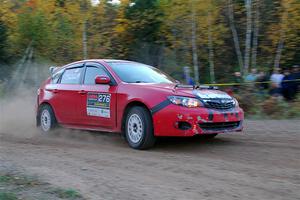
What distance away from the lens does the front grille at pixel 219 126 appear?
8297 millimetres

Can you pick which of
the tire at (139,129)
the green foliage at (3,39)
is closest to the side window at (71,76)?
the tire at (139,129)

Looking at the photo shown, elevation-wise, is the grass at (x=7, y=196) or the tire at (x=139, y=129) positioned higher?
the tire at (x=139, y=129)

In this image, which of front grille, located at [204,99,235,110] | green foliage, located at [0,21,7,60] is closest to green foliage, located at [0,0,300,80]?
green foliage, located at [0,21,7,60]

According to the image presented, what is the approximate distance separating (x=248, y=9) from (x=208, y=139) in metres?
11.2

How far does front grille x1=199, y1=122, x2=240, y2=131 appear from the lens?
8.30 metres

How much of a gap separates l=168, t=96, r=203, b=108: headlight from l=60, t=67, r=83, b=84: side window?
2698 mm

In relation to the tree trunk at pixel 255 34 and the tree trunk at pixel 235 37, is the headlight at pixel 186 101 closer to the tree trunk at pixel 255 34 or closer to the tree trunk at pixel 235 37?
the tree trunk at pixel 255 34

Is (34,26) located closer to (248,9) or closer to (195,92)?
(248,9)

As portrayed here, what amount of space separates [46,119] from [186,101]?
4.10m

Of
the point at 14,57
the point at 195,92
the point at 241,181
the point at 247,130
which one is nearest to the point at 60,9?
the point at 14,57

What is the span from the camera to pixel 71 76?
10.6 m

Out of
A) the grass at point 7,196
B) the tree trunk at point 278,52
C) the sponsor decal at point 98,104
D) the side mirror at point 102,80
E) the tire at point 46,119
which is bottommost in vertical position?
the grass at point 7,196

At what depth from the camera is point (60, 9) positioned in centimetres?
2183

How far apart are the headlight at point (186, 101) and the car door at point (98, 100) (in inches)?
51.2
